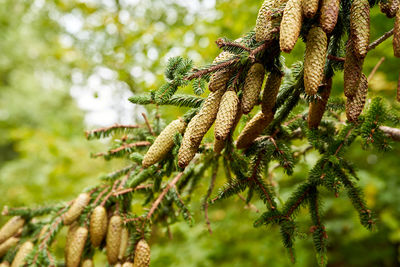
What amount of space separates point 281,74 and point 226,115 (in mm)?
277

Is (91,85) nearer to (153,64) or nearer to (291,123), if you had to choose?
(153,64)

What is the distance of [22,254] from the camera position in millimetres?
1430

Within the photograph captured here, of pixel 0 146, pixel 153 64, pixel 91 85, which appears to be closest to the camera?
pixel 153 64

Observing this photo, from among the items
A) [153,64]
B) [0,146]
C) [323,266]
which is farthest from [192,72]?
[0,146]

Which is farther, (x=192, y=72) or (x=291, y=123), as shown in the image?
(x=291, y=123)

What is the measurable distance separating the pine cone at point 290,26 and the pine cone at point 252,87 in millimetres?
157

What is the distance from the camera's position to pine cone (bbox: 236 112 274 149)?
1.09 m

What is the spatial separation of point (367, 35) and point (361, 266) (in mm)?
5008

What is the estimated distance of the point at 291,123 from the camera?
55.2 inches

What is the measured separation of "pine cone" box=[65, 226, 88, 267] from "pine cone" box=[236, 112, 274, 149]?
0.86 m

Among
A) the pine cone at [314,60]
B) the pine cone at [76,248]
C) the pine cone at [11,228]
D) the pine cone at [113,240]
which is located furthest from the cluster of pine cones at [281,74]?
the pine cone at [11,228]

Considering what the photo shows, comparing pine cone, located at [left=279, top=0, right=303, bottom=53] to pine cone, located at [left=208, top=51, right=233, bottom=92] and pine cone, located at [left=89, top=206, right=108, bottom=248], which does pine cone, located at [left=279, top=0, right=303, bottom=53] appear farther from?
pine cone, located at [left=89, top=206, right=108, bottom=248]

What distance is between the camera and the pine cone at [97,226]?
134cm

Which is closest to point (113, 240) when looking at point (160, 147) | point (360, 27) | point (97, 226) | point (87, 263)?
point (97, 226)
